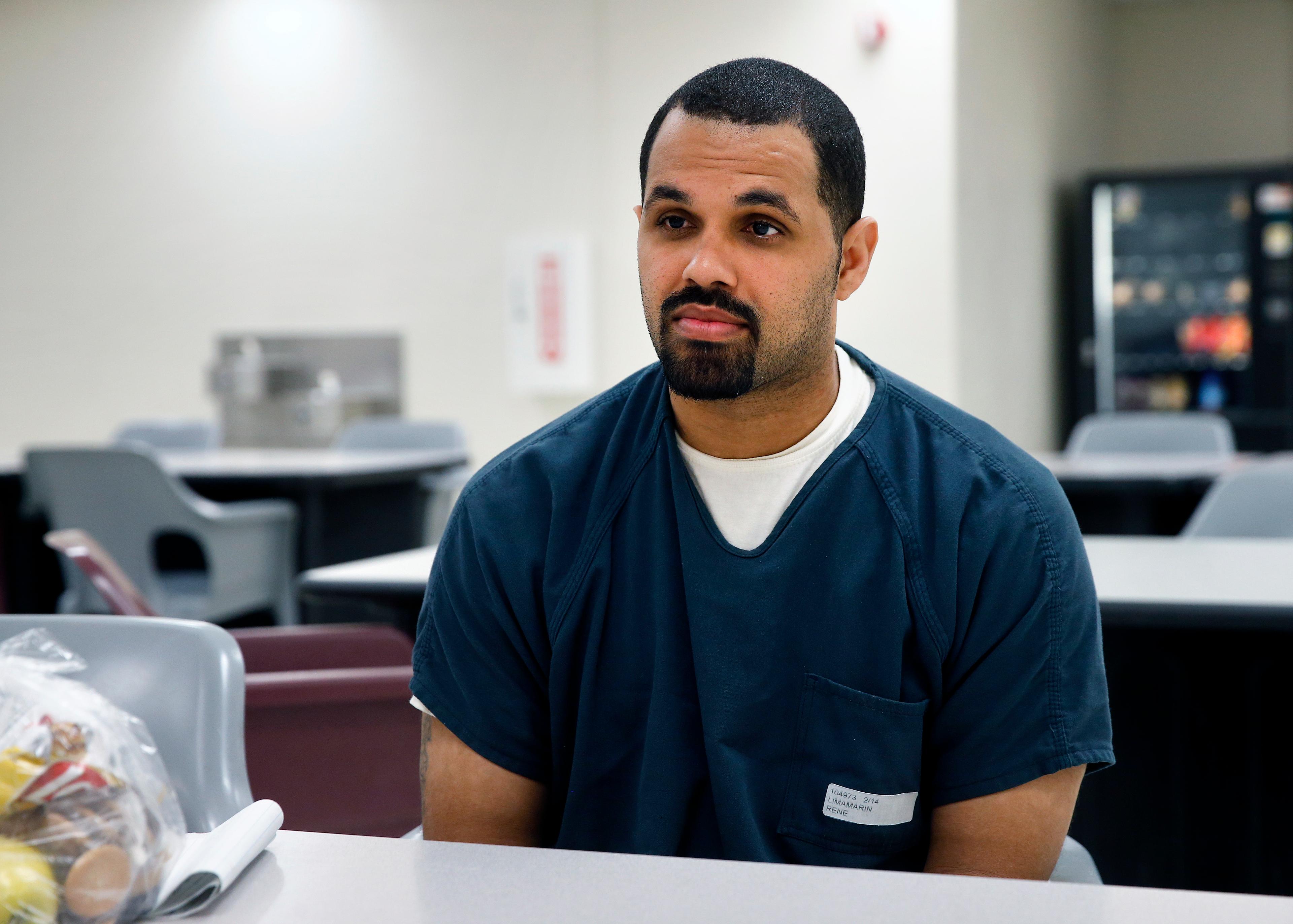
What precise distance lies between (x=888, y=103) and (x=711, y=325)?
14.7 feet

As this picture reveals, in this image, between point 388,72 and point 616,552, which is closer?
point 616,552

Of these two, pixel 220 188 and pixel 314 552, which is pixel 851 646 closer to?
pixel 314 552

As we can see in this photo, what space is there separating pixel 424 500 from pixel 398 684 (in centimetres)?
256

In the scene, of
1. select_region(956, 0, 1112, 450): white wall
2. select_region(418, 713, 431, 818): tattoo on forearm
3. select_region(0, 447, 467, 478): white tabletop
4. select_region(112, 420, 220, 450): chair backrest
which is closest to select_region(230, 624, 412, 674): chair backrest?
select_region(418, 713, 431, 818): tattoo on forearm

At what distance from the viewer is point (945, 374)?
5.27 m

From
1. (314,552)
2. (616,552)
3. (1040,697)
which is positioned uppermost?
(616,552)

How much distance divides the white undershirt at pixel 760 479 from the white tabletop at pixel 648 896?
0.35m

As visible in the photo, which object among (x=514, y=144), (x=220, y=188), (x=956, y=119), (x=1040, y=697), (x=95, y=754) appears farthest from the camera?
(x=220, y=188)

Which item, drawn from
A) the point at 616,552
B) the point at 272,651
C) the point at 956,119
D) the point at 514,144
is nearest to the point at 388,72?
the point at 514,144

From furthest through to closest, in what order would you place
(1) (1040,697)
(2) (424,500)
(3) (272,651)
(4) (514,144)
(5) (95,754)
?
(4) (514,144) → (2) (424,500) → (3) (272,651) → (1) (1040,697) → (5) (95,754)

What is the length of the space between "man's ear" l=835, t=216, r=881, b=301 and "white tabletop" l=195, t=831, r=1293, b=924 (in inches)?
23.2

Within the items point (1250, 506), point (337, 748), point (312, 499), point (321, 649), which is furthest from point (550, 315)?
point (337, 748)

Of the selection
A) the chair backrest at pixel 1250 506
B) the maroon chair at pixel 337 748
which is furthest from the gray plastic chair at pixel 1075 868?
the chair backrest at pixel 1250 506

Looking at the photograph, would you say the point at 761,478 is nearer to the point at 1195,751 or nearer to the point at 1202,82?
the point at 1195,751
